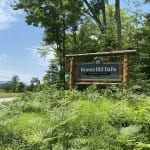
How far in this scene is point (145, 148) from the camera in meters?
5.23

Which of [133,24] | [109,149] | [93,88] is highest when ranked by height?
[133,24]

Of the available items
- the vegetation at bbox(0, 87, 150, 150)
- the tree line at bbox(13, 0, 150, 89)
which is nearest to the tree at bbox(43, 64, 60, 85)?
the tree line at bbox(13, 0, 150, 89)

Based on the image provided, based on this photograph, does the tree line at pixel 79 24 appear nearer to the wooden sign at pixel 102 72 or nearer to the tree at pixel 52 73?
the tree at pixel 52 73

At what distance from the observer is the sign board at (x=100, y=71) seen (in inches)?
481

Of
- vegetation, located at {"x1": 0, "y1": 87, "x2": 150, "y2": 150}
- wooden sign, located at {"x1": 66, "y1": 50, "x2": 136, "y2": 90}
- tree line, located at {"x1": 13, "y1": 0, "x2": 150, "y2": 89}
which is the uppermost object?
tree line, located at {"x1": 13, "y1": 0, "x2": 150, "y2": 89}

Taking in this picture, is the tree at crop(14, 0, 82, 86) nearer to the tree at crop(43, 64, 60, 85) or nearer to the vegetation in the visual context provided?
the tree at crop(43, 64, 60, 85)

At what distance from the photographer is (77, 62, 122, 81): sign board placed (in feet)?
40.1

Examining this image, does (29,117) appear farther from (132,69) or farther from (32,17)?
(32,17)

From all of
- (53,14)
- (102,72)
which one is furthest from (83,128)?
(53,14)

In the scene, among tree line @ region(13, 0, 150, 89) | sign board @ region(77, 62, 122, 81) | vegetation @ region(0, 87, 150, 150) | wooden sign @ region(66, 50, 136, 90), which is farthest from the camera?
tree line @ region(13, 0, 150, 89)

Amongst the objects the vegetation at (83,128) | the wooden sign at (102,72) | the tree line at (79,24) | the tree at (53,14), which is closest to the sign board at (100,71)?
the wooden sign at (102,72)

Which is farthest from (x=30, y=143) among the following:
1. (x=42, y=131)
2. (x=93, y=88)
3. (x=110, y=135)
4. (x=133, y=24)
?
(x=133, y=24)

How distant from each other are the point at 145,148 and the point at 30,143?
1476mm

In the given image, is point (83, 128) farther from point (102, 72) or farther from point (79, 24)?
point (79, 24)
